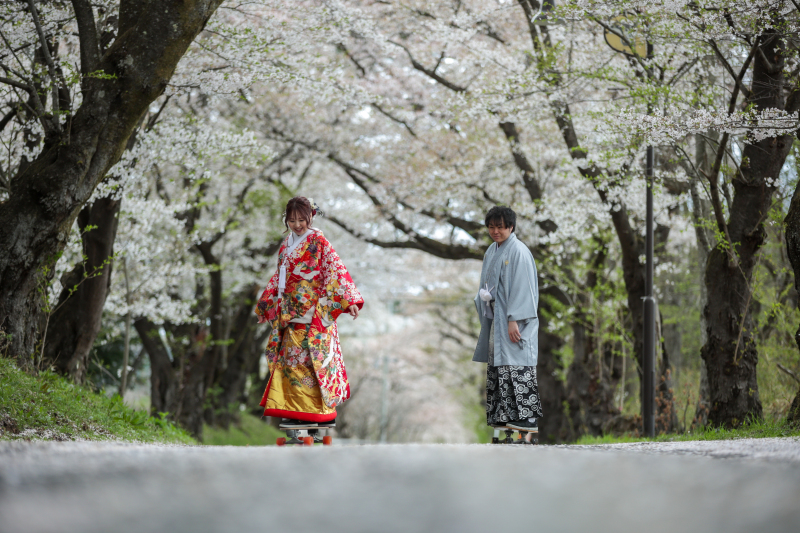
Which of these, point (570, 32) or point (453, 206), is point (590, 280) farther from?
point (570, 32)

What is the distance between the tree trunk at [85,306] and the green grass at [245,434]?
6.16 meters

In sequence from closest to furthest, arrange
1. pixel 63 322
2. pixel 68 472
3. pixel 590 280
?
pixel 68 472 → pixel 63 322 → pixel 590 280

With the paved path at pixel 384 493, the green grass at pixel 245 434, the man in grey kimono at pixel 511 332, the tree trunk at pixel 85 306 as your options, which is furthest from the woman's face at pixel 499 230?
the green grass at pixel 245 434

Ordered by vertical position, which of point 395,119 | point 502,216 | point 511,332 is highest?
point 395,119

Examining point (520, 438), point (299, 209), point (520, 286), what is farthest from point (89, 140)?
point (520, 438)

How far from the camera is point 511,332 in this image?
17.3 feet

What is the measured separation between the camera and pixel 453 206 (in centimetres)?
1309

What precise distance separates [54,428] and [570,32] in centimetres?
731

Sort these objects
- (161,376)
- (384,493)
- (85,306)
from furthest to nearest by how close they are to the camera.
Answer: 1. (161,376)
2. (85,306)
3. (384,493)

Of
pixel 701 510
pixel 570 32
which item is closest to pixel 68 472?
pixel 701 510

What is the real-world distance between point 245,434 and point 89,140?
44.2 feet

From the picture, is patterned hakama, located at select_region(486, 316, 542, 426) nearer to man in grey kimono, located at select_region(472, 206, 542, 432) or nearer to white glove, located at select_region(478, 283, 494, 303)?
man in grey kimono, located at select_region(472, 206, 542, 432)

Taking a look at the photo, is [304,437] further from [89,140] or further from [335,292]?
[89,140]

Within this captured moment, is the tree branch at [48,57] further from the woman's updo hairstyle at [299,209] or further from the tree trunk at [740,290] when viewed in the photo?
the tree trunk at [740,290]
